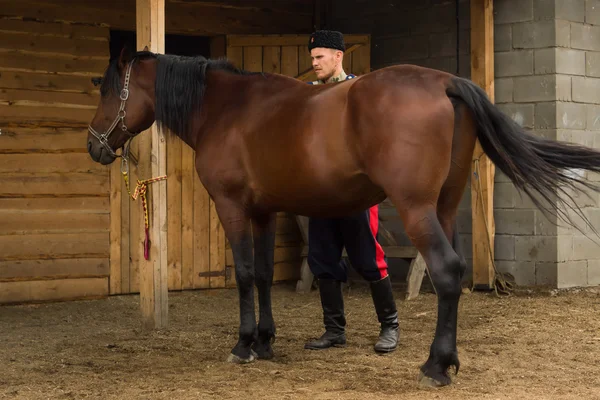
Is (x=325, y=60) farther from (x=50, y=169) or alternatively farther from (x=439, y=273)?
(x=50, y=169)

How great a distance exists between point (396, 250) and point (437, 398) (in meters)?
3.92

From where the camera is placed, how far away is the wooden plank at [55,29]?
7102 millimetres

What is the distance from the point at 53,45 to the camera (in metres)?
7.31

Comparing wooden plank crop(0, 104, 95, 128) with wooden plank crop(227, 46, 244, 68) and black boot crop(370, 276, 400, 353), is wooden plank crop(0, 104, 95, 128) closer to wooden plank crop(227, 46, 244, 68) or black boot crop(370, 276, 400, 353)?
wooden plank crop(227, 46, 244, 68)

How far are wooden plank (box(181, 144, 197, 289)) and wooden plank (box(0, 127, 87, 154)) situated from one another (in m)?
0.99

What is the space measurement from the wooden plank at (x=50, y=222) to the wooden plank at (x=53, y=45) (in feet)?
4.26

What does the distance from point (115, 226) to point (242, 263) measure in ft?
9.60

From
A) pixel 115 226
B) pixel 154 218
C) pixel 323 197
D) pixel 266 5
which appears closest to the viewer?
pixel 323 197

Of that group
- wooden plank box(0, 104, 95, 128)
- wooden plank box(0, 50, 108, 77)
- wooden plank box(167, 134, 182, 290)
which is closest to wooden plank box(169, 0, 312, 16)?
wooden plank box(0, 50, 108, 77)

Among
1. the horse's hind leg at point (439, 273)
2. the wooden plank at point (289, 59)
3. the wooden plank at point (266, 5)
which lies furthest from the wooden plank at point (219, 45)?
the horse's hind leg at point (439, 273)

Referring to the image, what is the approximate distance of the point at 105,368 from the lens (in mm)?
4828

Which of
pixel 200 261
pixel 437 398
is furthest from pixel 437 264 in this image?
pixel 200 261

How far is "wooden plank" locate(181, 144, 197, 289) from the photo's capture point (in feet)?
26.3

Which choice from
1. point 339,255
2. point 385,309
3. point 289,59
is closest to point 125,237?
point 289,59
